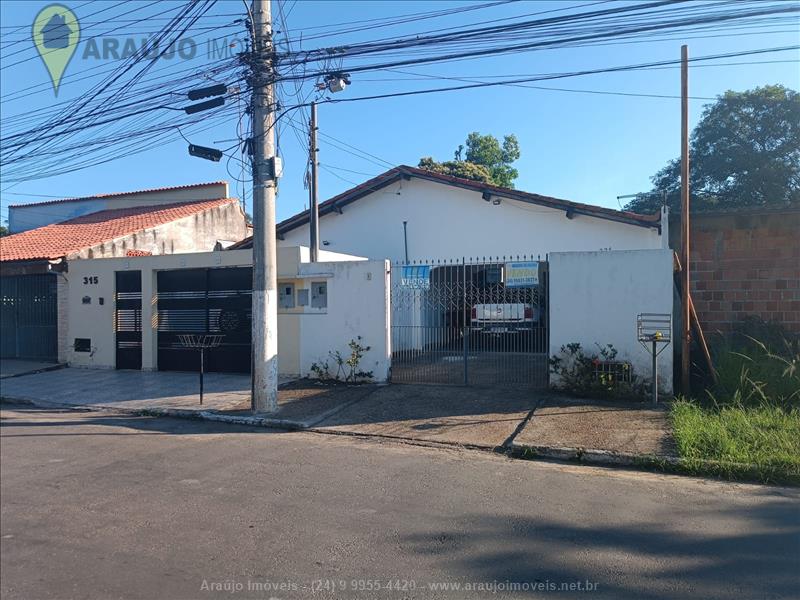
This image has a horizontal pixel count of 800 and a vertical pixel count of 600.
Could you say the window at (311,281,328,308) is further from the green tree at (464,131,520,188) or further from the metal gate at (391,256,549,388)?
the green tree at (464,131,520,188)

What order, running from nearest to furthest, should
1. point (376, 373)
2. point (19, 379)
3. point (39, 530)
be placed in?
point (39, 530)
point (376, 373)
point (19, 379)

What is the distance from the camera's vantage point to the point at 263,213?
9031 mm

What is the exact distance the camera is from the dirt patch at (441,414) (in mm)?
7742

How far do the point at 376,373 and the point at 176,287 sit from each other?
5.78m

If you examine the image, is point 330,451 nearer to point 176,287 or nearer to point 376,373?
point 376,373

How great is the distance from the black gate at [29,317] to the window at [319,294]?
8554 millimetres

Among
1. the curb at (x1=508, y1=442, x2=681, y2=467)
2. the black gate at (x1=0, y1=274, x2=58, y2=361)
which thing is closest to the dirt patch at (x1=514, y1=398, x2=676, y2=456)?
the curb at (x1=508, y1=442, x2=681, y2=467)

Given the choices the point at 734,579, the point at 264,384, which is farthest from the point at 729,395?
the point at 264,384

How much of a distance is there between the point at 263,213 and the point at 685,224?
6.67 metres

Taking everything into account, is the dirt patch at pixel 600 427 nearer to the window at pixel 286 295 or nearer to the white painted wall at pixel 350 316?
the white painted wall at pixel 350 316

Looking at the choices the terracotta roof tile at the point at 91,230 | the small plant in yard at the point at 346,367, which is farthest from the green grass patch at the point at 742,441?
the terracotta roof tile at the point at 91,230

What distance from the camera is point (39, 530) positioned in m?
4.23

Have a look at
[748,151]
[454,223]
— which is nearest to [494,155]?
[748,151]

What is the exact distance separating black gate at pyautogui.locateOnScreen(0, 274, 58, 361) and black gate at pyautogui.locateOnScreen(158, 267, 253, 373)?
14.3 feet
